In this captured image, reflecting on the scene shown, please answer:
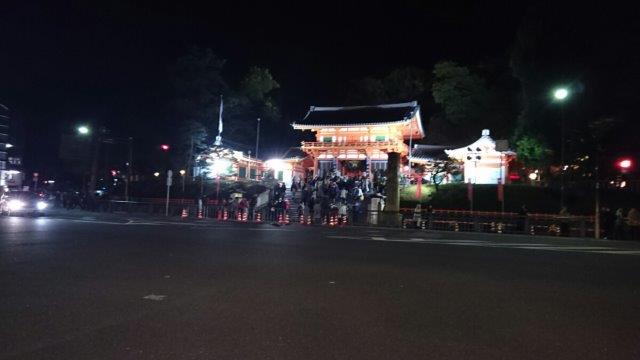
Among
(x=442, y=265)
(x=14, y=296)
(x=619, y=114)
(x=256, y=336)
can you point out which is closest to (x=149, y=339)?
(x=256, y=336)

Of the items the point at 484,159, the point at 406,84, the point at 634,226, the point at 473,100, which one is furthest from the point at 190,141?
the point at 634,226

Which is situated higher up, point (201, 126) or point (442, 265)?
point (201, 126)

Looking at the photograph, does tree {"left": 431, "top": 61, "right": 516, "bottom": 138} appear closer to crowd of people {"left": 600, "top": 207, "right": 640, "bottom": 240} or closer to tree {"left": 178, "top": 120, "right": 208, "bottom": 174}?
crowd of people {"left": 600, "top": 207, "right": 640, "bottom": 240}

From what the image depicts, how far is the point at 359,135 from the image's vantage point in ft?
147

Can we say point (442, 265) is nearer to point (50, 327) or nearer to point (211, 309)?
point (211, 309)

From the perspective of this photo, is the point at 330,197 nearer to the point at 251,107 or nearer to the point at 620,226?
the point at 620,226

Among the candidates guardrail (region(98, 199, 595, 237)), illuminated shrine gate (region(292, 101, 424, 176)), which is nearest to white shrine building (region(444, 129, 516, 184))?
illuminated shrine gate (region(292, 101, 424, 176))

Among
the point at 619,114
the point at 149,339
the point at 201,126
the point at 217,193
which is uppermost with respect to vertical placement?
the point at 201,126

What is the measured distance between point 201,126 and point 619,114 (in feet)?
111

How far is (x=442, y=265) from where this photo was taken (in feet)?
32.8

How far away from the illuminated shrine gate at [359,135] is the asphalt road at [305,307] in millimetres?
32125

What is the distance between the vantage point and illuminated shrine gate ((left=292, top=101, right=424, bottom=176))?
1673 inches

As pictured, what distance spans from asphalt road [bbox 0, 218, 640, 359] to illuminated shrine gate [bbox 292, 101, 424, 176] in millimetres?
32125

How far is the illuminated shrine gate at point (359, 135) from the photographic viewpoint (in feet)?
139
